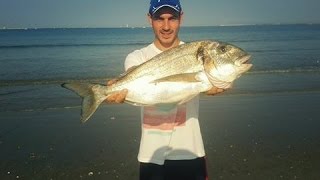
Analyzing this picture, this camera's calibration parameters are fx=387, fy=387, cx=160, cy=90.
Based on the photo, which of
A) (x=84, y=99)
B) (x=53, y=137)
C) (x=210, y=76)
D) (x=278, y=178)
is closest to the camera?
(x=210, y=76)

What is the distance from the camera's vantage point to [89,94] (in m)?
3.87

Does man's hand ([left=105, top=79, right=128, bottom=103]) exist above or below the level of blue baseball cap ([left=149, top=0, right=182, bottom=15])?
below

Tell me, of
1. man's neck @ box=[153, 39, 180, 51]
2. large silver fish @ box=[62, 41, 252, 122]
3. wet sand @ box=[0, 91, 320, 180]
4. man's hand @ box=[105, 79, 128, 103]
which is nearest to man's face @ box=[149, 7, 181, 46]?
man's neck @ box=[153, 39, 180, 51]

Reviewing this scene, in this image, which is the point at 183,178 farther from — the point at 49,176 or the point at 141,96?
the point at 49,176

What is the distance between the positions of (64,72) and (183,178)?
1908 centimetres

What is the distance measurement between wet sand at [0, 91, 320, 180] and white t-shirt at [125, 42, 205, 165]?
3.18 metres

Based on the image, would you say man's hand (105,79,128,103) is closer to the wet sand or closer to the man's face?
the man's face

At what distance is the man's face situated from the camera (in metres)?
4.02

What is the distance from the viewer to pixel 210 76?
11.8 feet

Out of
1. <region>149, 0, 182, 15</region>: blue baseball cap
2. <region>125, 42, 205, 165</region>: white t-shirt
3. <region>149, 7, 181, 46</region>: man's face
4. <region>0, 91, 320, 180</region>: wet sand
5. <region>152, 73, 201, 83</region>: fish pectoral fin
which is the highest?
<region>149, 0, 182, 15</region>: blue baseball cap

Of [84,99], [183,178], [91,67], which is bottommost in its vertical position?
[91,67]

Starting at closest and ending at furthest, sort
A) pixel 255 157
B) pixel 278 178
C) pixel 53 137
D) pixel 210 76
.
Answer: pixel 210 76 < pixel 278 178 < pixel 255 157 < pixel 53 137

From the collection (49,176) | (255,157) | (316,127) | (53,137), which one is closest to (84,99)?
(49,176)

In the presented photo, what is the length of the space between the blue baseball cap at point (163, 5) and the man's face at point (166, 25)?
0.03 meters
